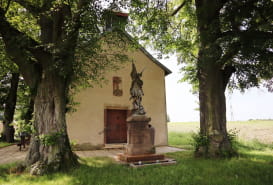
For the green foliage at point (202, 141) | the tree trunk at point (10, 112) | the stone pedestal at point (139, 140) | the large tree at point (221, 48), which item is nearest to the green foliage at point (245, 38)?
the large tree at point (221, 48)

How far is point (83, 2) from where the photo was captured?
5.77 m

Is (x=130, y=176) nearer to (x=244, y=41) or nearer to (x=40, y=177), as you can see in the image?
(x=40, y=177)

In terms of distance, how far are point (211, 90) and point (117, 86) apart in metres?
5.79

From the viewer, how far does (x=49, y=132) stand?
214 inches

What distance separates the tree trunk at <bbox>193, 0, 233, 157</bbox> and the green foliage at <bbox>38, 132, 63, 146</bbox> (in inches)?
190

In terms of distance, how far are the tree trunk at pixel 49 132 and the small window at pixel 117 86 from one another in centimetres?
520

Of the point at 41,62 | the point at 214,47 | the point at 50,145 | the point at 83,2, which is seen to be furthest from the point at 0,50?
the point at 214,47

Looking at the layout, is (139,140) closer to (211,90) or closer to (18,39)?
(211,90)

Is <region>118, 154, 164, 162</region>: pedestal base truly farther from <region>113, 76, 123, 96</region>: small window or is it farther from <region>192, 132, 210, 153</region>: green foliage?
<region>113, 76, 123, 96</region>: small window

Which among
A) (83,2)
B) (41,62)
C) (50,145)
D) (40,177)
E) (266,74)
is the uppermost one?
(83,2)

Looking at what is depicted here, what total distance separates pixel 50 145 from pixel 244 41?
6.29 m

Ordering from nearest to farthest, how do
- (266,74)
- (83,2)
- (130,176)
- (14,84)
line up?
(130,176) < (83,2) < (266,74) < (14,84)

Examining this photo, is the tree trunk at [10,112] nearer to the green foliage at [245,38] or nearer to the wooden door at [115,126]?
the wooden door at [115,126]

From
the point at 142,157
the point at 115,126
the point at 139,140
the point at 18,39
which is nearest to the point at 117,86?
the point at 115,126
